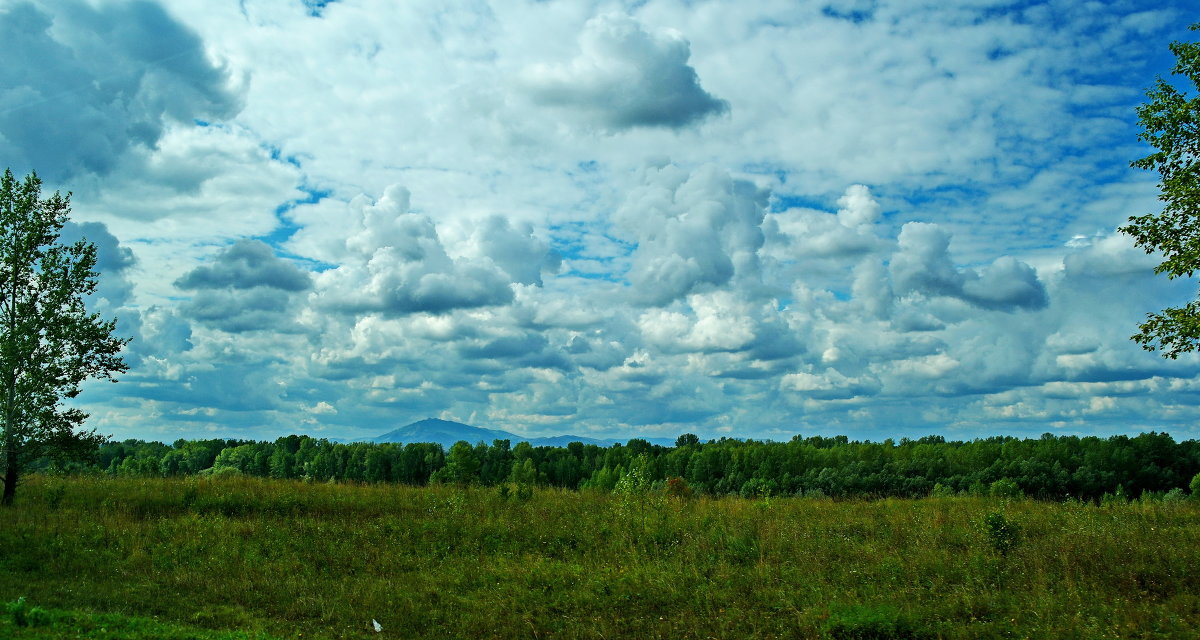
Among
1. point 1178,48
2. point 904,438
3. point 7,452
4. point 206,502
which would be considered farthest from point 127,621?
point 904,438

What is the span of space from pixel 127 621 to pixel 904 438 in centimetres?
10256

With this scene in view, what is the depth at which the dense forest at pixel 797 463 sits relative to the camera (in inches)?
2520

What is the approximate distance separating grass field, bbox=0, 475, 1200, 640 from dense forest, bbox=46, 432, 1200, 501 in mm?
17461

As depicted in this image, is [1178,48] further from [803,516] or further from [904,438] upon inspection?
[904,438]

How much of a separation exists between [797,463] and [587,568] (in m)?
72.1

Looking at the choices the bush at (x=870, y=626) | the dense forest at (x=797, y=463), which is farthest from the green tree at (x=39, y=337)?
the bush at (x=870, y=626)

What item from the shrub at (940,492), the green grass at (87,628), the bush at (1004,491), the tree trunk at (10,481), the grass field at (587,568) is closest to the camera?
the green grass at (87,628)

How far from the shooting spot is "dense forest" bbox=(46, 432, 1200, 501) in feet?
210

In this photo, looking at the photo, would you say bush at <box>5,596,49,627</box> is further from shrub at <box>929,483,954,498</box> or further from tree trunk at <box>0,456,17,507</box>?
shrub at <box>929,483,954,498</box>

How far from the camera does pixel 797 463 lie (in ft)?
275

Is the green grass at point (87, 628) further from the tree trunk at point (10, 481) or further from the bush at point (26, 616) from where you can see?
the tree trunk at point (10, 481)

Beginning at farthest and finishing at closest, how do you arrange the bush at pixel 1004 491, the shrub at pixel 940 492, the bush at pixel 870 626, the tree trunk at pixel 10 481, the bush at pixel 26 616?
the shrub at pixel 940 492, the bush at pixel 1004 491, the tree trunk at pixel 10 481, the bush at pixel 870 626, the bush at pixel 26 616

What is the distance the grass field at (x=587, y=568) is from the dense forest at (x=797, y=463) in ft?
57.3

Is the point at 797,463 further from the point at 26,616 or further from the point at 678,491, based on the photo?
the point at 26,616
